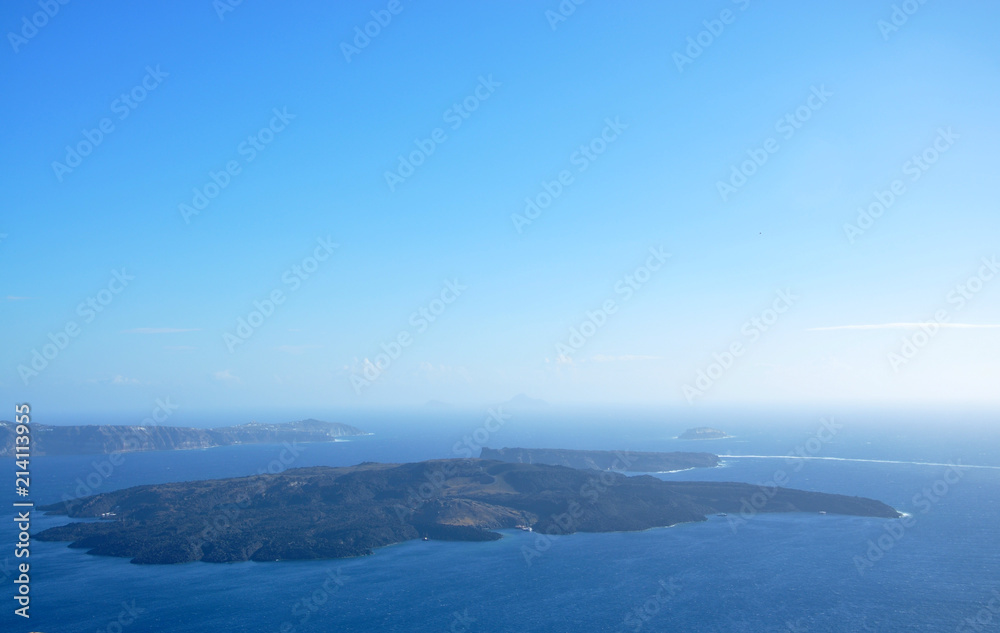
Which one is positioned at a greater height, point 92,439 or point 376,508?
point 92,439

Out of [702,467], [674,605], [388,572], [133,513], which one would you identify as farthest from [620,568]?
[702,467]

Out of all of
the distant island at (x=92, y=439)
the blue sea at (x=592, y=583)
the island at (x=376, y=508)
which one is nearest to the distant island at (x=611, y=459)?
the island at (x=376, y=508)

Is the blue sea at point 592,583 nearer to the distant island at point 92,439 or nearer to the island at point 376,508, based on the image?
the island at point 376,508

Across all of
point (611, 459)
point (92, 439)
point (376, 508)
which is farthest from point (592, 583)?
point (92, 439)

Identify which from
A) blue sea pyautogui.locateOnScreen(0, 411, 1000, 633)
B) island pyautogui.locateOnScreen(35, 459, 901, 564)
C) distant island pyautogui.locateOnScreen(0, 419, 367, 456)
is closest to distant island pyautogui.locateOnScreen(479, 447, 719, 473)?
island pyautogui.locateOnScreen(35, 459, 901, 564)

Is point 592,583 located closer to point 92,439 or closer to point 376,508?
point 376,508

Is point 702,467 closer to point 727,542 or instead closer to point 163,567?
point 727,542

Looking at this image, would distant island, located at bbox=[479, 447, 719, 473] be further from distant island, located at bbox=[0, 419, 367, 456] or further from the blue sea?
distant island, located at bbox=[0, 419, 367, 456]

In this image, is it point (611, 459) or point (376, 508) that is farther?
point (611, 459)
